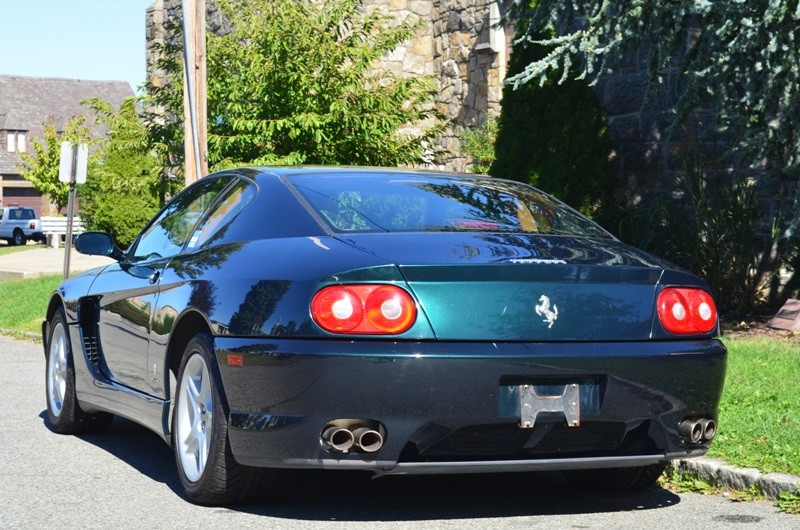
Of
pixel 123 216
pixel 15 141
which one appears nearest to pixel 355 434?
pixel 123 216

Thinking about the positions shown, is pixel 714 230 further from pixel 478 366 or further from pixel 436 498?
pixel 478 366

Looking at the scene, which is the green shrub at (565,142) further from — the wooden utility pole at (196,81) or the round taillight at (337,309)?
the round taillight at (337,309)

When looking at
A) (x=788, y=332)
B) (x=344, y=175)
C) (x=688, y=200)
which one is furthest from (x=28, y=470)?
(x=688, y=200)

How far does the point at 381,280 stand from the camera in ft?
16.6

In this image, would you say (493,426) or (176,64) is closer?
(493,426)

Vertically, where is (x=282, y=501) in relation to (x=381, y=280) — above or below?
below

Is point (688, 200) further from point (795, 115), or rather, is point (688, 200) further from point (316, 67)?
point (316, 67)

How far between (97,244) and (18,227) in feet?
181

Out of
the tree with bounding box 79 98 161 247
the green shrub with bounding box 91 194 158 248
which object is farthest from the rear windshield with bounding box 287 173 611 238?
the green shrub with bounding box 91 194 158 248

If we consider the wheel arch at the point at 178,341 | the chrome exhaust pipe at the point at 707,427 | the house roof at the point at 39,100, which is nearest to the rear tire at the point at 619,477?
the chrome exhaust pipe at the point at 707,427

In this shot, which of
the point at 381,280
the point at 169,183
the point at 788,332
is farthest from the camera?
the point at 169,183

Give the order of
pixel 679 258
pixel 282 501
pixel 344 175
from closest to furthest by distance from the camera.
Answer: pixel 282 501 → pixel 344 175 → pixel 679 258

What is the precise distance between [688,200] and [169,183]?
7.37 metres

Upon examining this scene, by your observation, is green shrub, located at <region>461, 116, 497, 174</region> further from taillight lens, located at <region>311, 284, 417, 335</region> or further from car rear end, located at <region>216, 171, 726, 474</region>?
taillight lens, located at <region>311, 284, 417, 335</region>
